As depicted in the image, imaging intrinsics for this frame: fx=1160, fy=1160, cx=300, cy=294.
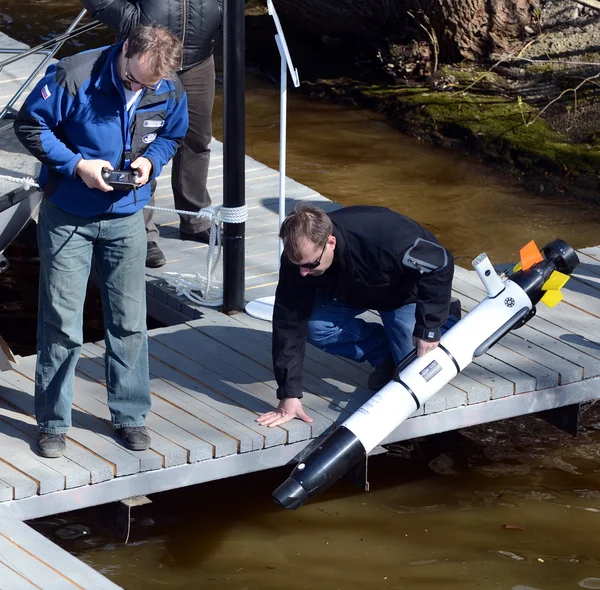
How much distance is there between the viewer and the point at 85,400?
204 inches

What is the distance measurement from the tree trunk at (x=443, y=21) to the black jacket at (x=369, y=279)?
255 inches

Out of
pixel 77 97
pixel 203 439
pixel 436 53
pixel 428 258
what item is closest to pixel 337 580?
pixel 203 439

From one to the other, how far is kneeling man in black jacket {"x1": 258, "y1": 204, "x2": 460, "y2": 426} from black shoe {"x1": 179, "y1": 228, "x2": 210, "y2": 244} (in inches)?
80.2

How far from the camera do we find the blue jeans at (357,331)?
5.04 metres

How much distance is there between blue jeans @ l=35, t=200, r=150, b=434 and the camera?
433cm

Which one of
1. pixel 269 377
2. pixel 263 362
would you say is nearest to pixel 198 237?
pixel 263 362

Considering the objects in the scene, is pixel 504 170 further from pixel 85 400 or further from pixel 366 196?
pixel 85 400

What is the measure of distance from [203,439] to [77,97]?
1.57 meters

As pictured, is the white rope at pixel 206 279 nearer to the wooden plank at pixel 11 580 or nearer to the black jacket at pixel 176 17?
the black jacket at pixel 176 17

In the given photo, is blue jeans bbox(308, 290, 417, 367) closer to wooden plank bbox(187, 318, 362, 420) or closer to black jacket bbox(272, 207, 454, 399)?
black jacket bbox(272, 207, 454, 399)

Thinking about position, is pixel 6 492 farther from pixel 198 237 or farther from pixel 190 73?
pixel 198 237

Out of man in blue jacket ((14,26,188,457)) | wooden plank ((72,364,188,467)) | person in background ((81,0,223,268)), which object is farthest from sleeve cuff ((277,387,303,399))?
person in background ((81,0,223,268))

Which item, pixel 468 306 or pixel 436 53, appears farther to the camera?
pixel 436 53

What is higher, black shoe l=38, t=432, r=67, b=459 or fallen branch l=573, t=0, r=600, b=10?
fallen branch l=573, t=0, r=600, b=10
